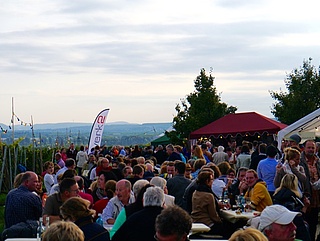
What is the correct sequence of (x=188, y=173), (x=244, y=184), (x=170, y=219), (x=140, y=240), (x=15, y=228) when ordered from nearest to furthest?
(x=170, y=219)
(x=140, y=240)
(x=15, y=228)
(x=244, y=184)
(x=188, y=173)

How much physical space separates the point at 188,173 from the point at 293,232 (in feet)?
24.5

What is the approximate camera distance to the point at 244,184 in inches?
454

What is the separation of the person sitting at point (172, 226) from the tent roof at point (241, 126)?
25.6m

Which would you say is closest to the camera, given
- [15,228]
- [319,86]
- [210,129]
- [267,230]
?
[267,230]

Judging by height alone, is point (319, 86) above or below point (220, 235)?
above

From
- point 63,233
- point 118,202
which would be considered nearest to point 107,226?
point 118,202

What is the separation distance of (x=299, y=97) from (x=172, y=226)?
37275mm

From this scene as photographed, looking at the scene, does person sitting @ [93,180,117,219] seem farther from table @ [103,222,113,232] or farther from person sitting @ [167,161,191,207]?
person sitting @ [167,161,191,207]

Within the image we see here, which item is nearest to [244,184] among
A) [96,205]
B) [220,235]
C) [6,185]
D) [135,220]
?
[220,235]

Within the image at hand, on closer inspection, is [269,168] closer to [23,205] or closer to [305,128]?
[23,205]

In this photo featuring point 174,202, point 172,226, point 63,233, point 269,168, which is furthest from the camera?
point 269,168

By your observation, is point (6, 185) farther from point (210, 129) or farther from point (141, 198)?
point (141, 198)

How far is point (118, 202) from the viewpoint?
373 inches

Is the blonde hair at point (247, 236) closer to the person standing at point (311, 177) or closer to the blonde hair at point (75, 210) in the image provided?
the blonde hair at point (75, 210)
